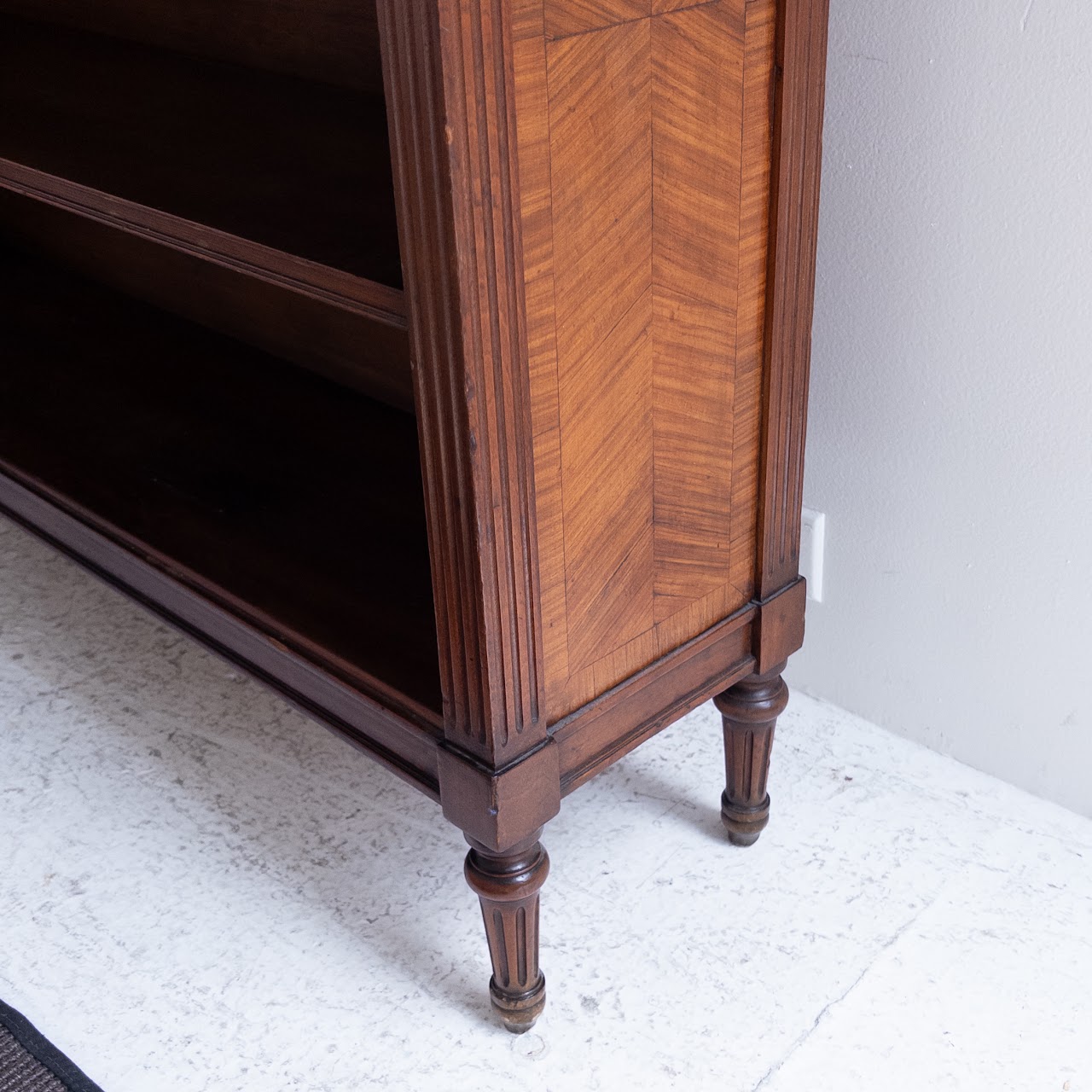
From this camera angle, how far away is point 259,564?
1.36m

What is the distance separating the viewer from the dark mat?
1182mm

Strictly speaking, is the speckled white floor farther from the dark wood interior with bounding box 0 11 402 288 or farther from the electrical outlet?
the dark wood interior with bounding box 0 11 402 288

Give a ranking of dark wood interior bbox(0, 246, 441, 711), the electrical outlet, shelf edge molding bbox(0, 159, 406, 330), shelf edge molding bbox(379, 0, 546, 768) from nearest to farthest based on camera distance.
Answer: shelf edge molding bbox(379, 0, 546, 768), shelf edge molding bbox(0, 159, 406, 330), dark wood interior bbox(0, 246, 441, 711), the electrical outlet

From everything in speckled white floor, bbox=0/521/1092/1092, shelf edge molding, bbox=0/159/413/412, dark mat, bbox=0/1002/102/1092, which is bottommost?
speckled white floor, bbox=0/521/1092/1092

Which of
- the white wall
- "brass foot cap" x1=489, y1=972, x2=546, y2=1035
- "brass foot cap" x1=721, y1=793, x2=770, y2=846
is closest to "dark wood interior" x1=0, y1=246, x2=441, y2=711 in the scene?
"brass foot cap" x1=489, y1=972, x2=546, y2=1035

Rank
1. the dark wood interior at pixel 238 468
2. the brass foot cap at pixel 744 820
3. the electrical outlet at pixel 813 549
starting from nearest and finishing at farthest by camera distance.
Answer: the dark wood interior at pixel 238 468 → the brass foot cap at pixel 744 820 → the electrical outlet at pixel 813 549

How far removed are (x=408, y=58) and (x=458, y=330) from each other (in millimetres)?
174

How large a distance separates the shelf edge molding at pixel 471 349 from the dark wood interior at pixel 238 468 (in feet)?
0.34

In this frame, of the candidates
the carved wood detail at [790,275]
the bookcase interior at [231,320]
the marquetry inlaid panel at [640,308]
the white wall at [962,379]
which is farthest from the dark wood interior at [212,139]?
the white wall at [962,379]

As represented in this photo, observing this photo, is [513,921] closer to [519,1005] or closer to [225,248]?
[519,1005]

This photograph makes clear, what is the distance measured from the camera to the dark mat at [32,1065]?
1.18m

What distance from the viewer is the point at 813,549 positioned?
1554 millimetres

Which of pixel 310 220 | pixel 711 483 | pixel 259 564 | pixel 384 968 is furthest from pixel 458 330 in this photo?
pixel 384 968

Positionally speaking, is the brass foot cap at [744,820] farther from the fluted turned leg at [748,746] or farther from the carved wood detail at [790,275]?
the carved wood detail at [790,275]
